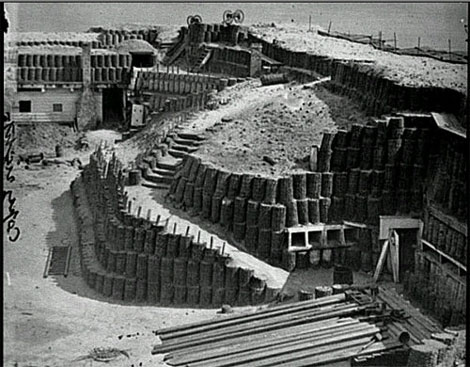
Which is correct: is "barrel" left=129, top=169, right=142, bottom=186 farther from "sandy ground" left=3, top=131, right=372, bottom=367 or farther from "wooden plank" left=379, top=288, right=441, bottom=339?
"wooden plank" left=379, top=288, right=441, bottom=339

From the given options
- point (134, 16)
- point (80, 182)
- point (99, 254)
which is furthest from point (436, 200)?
point (134, 16)

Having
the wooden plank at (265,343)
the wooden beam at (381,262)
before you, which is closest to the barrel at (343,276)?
the wooden beam at (381,262)

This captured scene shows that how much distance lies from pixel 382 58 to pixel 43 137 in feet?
51.8

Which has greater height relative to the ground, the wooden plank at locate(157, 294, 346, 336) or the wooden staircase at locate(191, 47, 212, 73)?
the wooden staircase at locate(191, 47, 212, 73)

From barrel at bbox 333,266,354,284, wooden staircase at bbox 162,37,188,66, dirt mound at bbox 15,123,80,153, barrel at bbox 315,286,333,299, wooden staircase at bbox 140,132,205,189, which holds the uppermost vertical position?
wooden staircase at bbox 162,37,188,66

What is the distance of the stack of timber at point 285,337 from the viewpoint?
21.7 m

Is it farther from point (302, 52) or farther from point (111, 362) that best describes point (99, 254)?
point (302, 52)

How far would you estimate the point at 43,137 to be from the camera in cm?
4516

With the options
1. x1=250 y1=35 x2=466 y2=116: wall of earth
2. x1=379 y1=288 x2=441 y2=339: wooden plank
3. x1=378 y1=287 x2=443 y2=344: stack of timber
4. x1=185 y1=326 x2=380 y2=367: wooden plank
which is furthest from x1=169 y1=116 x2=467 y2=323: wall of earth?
x1=185 y1=326 x2=380 y2=367: wooden plank

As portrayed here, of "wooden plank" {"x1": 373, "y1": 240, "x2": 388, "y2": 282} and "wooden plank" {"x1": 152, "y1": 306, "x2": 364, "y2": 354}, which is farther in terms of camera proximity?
"wooden plank" {"x1": 373, "y1": 240, "x2": 388, "y2": 282}

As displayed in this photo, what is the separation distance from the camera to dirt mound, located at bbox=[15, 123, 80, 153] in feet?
145

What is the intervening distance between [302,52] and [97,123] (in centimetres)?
1123

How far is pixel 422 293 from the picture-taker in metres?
26.2

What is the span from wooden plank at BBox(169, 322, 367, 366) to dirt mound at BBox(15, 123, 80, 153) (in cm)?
2328
